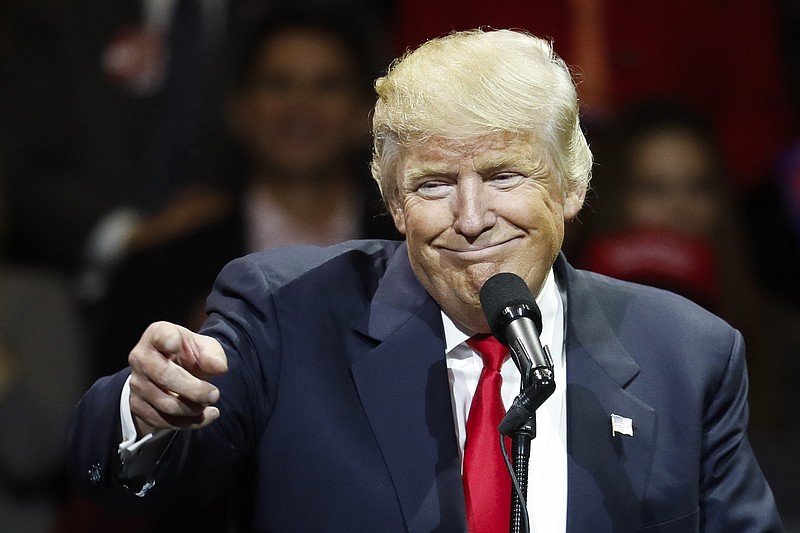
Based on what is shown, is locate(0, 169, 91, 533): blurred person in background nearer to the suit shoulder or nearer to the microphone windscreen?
the suit shoulder

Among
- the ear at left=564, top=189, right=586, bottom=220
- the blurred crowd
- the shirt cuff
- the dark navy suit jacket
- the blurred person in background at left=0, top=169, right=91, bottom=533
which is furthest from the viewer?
the blurred crowd

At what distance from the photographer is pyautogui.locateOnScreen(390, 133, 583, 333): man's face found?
6.06 ft

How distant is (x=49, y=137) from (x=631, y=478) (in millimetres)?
2920

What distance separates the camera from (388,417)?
6.13 ft

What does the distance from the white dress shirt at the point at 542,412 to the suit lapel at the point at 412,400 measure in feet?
0.18

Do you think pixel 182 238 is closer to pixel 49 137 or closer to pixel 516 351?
pixel 49 137

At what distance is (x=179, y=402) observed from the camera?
1562 mm

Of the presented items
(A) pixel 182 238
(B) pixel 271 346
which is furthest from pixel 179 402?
(A) pixel 182 238

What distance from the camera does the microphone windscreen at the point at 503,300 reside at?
62.4 inches

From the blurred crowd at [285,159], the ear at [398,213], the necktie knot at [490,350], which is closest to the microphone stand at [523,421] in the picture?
the necktie knot at [490,350]

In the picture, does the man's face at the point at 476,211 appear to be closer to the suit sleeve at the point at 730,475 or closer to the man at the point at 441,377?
the man at the point at 441,377

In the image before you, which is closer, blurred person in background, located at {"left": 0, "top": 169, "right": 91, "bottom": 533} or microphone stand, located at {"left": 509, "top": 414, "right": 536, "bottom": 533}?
microphone stand, located at {"left": 509, "top": 414, "right": 536, "bottom": 533}

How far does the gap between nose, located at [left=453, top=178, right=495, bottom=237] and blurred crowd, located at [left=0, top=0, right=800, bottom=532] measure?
2033mm

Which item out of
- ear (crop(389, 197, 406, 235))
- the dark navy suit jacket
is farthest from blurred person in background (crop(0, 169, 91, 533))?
ear (crop(389, 197, 406, 235))
